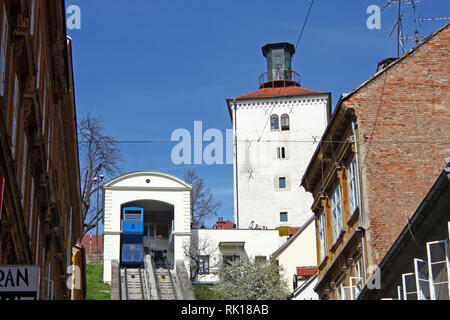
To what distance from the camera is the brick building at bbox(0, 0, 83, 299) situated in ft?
45.8

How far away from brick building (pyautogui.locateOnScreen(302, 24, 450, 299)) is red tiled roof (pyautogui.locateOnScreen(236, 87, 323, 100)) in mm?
56384

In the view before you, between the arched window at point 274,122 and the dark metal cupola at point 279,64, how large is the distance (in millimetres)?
10851

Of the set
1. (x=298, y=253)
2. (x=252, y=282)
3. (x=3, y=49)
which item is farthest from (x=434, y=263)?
(x=298, y=253)

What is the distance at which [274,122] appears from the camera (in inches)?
3260

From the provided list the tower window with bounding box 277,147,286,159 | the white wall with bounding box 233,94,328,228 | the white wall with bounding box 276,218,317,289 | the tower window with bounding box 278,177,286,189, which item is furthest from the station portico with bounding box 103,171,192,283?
the tower window with bounding box 277,147,286,159

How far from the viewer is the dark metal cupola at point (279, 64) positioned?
3701 inches

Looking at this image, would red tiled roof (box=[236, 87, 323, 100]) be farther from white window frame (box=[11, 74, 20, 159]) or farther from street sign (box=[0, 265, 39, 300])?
street sign (box=[0, 265, 39, 300])

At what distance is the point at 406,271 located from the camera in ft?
68.7

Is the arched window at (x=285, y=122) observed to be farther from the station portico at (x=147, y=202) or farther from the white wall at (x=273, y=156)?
the station portico at (x=147, y=202)

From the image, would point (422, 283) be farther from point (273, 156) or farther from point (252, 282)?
point (273, 156)

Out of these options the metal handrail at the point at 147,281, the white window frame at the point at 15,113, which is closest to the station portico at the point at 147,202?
the metal handrail at the point at 147,281

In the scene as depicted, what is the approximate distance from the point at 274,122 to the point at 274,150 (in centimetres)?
308
